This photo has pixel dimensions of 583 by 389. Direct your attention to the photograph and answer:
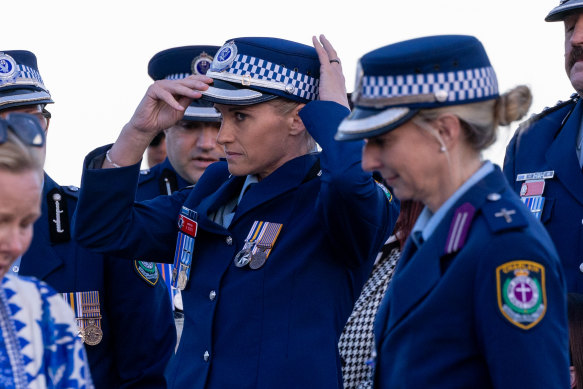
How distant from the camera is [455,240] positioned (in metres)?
2.72

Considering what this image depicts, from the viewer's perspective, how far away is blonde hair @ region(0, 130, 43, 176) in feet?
7.72

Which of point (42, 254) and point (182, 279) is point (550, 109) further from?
point (42, 254)

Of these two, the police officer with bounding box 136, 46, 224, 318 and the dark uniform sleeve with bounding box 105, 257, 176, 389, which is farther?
the police officer with bounding box 136, 46, 224, 318

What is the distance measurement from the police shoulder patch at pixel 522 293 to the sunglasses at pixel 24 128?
113 centimetres

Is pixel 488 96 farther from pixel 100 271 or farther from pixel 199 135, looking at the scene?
pixel 199 135

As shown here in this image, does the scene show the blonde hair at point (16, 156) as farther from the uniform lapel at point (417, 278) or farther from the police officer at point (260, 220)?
the police officer at point (260, 220)

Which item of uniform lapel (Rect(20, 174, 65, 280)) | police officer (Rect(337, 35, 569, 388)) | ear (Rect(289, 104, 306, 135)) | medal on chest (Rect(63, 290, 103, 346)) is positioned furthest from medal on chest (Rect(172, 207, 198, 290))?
police officer (Rect(337, 35, 569, 388))

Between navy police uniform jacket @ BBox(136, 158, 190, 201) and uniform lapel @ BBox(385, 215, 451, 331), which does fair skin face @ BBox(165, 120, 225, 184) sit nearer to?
navy police uniform jacket @ BBox(136, 158, 190, 201)

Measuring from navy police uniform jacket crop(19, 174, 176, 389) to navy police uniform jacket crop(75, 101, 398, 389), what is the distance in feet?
1.67

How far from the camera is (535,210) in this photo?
173 inches

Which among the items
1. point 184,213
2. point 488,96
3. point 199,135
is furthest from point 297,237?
point 199,135

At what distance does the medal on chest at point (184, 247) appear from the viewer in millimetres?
3789

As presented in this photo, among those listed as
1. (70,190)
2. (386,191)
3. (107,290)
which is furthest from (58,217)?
(386,191)

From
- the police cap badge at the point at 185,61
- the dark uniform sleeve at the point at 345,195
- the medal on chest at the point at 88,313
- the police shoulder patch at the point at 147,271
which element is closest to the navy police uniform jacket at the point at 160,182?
the police cap badge at the point at 185,61
